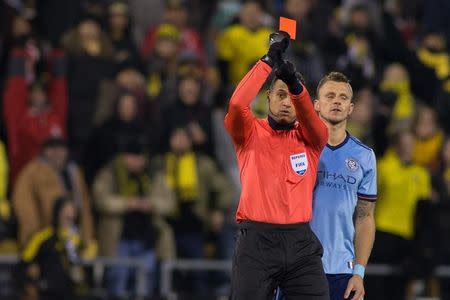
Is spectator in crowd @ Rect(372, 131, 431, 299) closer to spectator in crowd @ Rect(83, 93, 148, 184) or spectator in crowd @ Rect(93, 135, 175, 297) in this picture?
spectator in crowd @ Rect(93, 135, 175, 297)

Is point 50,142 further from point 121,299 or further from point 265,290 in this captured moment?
point 265,290

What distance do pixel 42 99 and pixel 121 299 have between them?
2.49 m

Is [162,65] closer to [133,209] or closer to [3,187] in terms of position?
[133,209]

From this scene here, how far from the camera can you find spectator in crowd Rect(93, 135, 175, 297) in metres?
14.7

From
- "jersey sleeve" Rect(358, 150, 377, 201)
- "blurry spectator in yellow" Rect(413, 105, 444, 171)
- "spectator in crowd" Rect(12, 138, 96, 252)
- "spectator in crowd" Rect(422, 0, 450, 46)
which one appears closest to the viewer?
"jersey sleeve" Rect(358, 150, 377, 201)

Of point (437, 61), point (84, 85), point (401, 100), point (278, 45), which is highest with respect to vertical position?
point (437, 61)

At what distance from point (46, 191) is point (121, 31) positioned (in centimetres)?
282

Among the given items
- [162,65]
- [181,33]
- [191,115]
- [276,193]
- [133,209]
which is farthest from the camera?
[181,33]

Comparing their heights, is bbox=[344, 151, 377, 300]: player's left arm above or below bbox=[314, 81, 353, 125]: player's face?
below

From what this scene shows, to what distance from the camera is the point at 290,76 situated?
845 centimetres

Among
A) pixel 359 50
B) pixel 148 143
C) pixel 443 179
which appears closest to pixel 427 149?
pixel 443 179

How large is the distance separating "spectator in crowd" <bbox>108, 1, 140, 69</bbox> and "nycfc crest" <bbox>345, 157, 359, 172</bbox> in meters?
7.06

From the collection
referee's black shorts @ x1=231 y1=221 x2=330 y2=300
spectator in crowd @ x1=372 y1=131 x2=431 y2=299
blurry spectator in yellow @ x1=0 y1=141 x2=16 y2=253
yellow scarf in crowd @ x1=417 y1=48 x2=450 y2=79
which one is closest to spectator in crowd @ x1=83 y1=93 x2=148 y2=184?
blurry spectator in yellow @ x1=0 y1=141 x2=16 y2=253

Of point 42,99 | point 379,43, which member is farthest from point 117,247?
point 379,43
